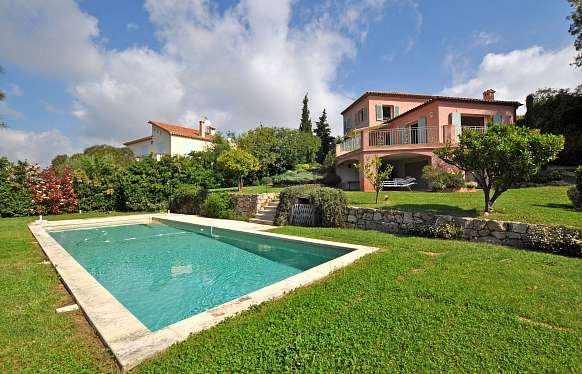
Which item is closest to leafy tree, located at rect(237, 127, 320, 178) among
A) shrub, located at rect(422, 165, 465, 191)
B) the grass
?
shrub, located at rect(422, 165, 465, 191)

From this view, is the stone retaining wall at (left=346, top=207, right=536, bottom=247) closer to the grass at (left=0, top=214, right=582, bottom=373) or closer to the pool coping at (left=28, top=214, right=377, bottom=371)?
the grass at (left=0, top=214, right=582, bottom=373)

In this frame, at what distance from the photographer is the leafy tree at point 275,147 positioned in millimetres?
27234

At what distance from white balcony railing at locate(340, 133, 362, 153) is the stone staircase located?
7076 millimetres

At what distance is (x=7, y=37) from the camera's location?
1221cm

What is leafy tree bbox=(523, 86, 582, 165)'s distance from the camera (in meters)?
16.7

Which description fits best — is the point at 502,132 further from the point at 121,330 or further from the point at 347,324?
the point at 121,330

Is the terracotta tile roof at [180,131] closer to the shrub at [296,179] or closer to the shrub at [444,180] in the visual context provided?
the shrub at [296,179]

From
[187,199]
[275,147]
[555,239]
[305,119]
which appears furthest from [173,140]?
[555,239]

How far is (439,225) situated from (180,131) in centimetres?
3648

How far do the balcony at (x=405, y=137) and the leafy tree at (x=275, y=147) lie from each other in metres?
10.6

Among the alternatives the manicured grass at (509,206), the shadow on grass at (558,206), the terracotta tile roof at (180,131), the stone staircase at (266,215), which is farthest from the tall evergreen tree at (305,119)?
the shadow on grass at (558,206)

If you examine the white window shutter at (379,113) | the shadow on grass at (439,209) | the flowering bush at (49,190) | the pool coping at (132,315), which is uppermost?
the white window shutter at (379,113)

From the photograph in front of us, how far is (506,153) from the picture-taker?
25.3 ft

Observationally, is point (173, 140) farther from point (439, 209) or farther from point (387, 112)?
point (439, 209)
